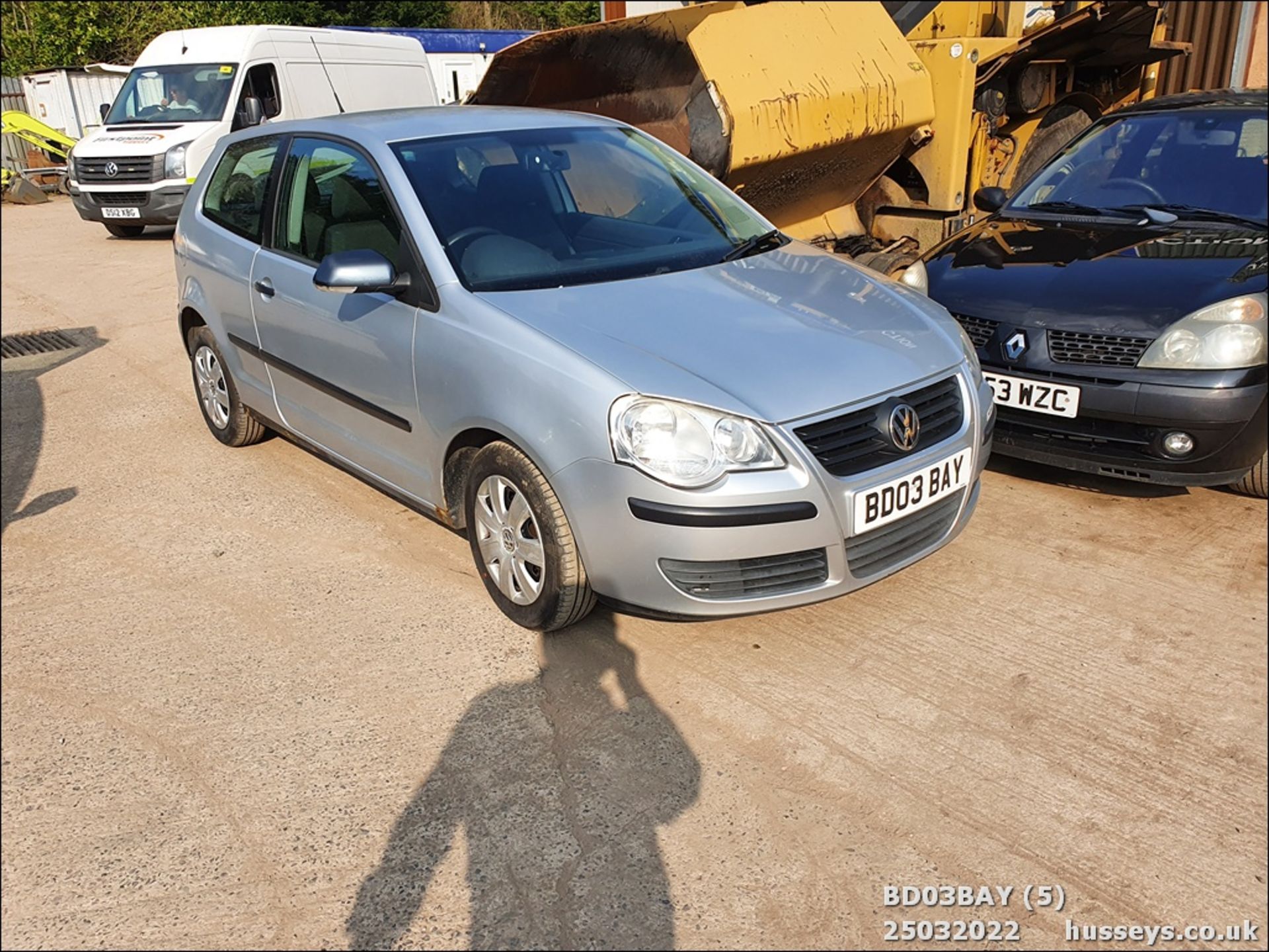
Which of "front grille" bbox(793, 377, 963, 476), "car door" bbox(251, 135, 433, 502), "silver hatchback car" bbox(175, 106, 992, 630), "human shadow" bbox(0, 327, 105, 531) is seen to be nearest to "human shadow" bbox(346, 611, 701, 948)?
"silver hatchback car" bbox(175, 106, 992, 630)

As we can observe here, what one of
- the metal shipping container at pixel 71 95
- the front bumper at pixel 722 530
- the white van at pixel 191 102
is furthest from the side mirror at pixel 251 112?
the front bumper at pixel 722 530

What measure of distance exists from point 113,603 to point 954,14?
7.51 m

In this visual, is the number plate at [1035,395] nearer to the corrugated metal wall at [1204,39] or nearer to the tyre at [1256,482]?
the tyre at [1256,482]

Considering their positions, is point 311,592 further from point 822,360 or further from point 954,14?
point 954,14

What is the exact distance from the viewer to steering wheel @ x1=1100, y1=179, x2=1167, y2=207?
15.9ft

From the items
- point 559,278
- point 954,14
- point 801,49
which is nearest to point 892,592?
point 559,278

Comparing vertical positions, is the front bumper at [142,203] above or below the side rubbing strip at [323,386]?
below

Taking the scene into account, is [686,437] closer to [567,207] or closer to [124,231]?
[567,207]

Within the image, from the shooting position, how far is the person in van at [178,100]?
12.9 metres

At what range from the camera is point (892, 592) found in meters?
3.56

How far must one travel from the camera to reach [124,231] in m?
13.4

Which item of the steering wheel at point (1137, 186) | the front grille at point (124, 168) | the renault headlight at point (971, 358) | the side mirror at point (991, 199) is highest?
the steering wheel at point (1137, 186)

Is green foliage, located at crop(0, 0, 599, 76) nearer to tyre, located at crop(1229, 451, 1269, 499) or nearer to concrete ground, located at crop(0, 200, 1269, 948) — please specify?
tyre, located at crop(1229, 451, 1269, 499)

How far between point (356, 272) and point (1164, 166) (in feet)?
12.6
